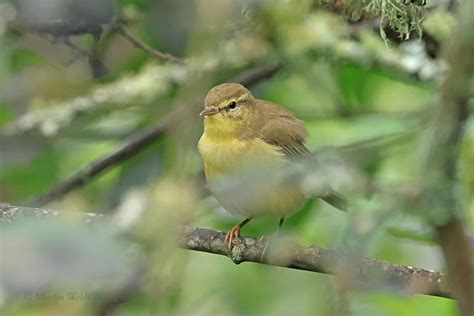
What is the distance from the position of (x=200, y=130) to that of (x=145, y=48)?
835 millimetres

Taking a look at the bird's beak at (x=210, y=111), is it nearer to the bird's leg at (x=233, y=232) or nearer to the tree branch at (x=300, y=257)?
the bird's leg at (x=233, y=232)

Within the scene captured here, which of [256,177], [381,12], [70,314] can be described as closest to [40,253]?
[70,314]

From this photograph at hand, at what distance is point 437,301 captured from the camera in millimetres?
3709

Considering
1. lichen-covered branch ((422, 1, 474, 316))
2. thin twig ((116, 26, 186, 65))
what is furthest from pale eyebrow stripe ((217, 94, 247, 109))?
lichen-covered branch ((422, 1, 474, 316))

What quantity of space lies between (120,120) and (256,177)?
2.97 meters

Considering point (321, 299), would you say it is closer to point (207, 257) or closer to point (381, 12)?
point (381, 12)

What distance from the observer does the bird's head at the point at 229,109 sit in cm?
391

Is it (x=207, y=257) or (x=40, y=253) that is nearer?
(x=40, y=253)

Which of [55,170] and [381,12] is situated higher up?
[381,12]

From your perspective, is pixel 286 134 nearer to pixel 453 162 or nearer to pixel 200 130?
pixel 200 130

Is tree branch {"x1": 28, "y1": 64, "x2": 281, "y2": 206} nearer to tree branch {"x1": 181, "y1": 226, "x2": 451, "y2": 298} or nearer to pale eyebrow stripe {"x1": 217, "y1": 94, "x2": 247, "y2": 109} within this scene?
pale eyebrow stripe {"x1": 217, "y1": 94, "x2": 247, "y2": 109}

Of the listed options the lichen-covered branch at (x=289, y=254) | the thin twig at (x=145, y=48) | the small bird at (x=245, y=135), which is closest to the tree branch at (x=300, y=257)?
the lichen-covered branch at (x=289, y=254)

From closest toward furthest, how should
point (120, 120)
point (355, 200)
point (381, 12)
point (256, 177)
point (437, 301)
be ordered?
point (256, 177), point (355, 200), point (381, 12), point (437, 301), point (120, 120)

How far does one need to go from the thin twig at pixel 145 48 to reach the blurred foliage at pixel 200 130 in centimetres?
4
